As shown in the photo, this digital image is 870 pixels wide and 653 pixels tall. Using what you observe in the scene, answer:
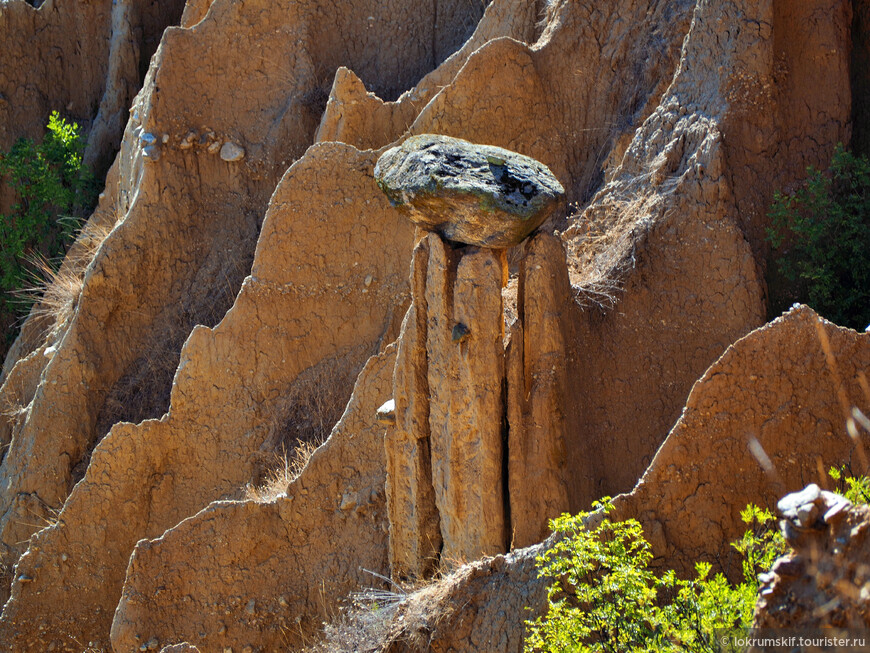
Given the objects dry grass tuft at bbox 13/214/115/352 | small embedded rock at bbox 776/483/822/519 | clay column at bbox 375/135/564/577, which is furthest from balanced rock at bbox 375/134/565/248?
dry grass tuft at bbox 13/214/115/352

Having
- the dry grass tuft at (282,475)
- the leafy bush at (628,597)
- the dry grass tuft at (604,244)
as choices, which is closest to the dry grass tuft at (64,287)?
the dry grass tuft at (282,475)

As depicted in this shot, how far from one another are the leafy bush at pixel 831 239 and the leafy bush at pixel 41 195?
1316 centimetres

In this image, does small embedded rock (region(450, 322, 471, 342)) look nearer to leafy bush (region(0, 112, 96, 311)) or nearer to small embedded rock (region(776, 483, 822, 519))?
small embedded rock (region(776, 483, 822, 519))

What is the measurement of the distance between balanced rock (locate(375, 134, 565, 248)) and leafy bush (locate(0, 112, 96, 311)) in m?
11.9

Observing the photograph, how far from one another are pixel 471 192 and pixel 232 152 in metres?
8.40

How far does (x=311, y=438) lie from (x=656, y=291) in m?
4.89

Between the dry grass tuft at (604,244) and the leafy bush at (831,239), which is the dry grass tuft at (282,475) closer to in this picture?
the dry grass tuft at (604,244)

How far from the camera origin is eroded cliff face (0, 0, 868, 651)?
10.3 meters

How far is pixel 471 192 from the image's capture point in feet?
32.4

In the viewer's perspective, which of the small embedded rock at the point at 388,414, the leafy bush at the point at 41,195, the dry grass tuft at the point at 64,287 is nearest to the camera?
the small embedded rock at the point at 388,414

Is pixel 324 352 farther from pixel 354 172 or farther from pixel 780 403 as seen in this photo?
pixel 780 403

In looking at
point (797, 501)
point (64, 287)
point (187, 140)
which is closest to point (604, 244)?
point (797, 501)

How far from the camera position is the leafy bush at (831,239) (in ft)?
36.4

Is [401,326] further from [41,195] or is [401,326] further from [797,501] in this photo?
[41,195]
